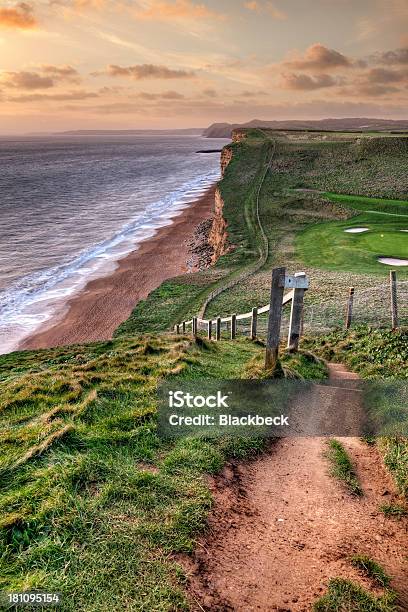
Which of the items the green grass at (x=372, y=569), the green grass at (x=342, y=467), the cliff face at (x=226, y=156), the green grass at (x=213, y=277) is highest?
the cliff face at (x=226, y=156)

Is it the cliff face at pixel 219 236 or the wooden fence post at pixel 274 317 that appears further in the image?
the cliff face at pixel 219 236

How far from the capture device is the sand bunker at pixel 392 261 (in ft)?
98.6

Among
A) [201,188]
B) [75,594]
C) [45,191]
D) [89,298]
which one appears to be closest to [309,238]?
[89,298]

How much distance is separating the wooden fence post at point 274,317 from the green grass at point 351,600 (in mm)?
4865

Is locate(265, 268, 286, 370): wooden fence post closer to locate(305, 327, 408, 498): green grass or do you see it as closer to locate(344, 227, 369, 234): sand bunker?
locate(305, 327, 408, 498): green grass

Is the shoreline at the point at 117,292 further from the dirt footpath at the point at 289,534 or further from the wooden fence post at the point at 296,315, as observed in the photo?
the dirt footpath at the point at 289,534

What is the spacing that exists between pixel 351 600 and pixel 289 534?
1154 mm

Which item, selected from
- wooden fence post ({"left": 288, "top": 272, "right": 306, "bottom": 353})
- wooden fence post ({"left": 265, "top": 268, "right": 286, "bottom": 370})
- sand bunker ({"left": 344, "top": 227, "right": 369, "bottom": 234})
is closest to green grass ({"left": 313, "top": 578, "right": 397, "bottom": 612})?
wooden fence post ({"left": 265, "top": 268, "right": 286, "bottom": 370})

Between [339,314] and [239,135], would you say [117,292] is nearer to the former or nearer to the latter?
[339,314]

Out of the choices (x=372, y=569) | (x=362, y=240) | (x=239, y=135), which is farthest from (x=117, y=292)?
(x=239, y=135)

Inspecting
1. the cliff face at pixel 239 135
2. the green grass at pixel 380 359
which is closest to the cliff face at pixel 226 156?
the cliff face at pixel 239 135

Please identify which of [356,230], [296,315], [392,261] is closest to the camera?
[296,315]

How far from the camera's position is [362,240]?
3719 cm

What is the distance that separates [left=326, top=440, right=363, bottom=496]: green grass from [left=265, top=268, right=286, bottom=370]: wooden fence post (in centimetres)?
215
